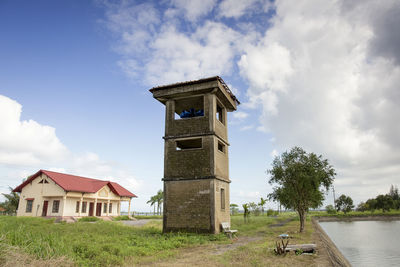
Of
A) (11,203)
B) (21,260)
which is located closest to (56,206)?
(11,203)

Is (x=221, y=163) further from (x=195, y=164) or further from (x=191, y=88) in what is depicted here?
(x=191, y=88)

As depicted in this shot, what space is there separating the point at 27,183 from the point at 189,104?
949 inches

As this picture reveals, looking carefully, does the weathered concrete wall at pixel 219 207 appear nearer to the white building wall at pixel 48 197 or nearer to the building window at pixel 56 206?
the white building wall at pixel 48 197

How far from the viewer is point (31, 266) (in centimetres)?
645

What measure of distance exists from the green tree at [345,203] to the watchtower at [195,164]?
5998 cm

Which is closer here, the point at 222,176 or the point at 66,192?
the point at 222,176

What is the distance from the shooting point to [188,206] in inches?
677

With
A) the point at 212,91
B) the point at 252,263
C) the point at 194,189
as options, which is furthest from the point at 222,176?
the point at 252,263

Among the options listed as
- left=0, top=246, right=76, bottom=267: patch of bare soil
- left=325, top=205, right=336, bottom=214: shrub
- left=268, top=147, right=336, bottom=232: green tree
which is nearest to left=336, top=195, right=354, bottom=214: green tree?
left=325, top=205, right=336, bottom=214: shrub

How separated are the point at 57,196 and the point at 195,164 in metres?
21.1

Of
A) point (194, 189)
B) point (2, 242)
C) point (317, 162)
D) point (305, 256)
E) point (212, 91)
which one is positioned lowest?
point (305, 256)

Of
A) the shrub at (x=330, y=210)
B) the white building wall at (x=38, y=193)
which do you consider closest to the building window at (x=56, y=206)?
the white building wall at (x=38, y=193)

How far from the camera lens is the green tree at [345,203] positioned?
67.3 meters

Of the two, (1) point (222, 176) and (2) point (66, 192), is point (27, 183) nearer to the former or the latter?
(2) point (66, 192)
